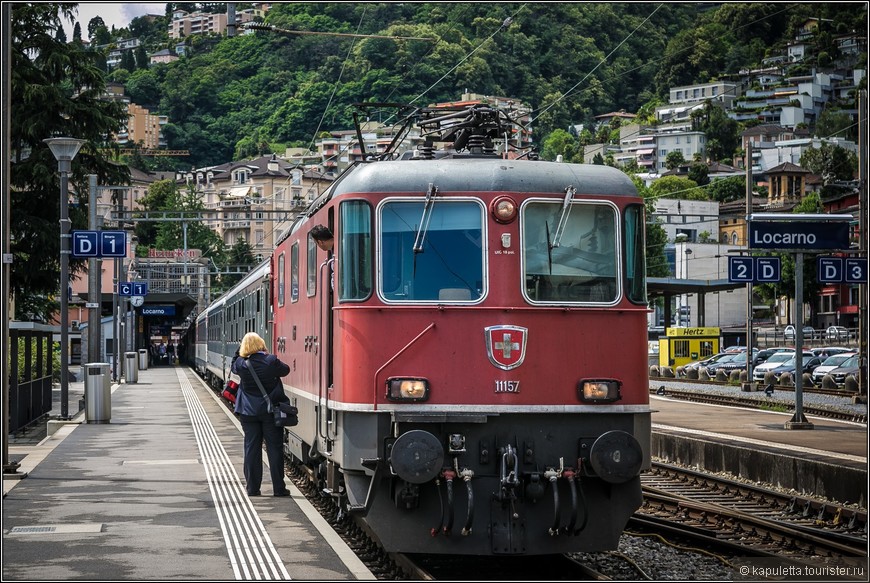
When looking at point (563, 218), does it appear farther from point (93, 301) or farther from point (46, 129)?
point (46, 129)

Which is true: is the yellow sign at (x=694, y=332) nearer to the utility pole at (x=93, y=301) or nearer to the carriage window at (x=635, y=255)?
the utility pole at (x=93, y=301)

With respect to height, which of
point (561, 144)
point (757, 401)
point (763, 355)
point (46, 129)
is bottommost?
point (757, 401)

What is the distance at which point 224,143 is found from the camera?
504 ft

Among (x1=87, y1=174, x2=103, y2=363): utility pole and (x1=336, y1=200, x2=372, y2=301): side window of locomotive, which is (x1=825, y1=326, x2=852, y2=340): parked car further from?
(x1=336, y1=200, x2=372, y2=301): side window of locomotive

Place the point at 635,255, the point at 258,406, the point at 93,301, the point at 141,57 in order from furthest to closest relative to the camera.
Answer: the point at 141,57
the point at 93,301
the point at 258,406
the point at 635,255

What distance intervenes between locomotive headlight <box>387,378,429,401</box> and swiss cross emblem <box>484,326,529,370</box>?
1.89ft

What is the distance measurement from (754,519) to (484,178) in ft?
16.6

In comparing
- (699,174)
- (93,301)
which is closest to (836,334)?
(93,301)

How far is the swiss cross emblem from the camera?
9.80m

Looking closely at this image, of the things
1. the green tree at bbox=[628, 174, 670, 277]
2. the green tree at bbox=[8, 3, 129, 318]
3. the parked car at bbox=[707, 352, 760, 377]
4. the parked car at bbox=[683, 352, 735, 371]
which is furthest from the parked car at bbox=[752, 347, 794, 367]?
the green tree at bbox=[628, 174, 670, 277]

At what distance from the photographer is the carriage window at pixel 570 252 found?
1005cm

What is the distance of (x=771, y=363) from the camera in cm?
4709

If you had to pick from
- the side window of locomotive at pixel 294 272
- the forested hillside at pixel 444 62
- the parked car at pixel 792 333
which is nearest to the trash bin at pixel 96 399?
the forested hillside at pixel 444 62

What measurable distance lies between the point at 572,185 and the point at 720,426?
1565cm
